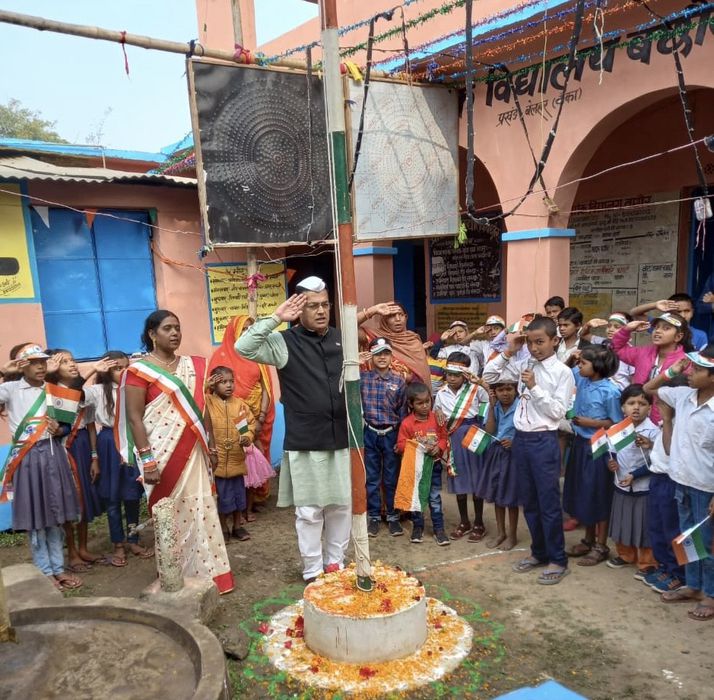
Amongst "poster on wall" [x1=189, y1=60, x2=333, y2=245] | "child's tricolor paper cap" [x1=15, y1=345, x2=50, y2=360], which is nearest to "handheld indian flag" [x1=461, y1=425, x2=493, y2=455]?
"poster on wall" [x1=189, y1=60, x2=333, y2=245]

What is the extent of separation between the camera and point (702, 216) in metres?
4.73

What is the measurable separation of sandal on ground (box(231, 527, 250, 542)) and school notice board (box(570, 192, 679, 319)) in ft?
16.7

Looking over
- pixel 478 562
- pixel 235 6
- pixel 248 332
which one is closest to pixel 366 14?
pixel 235 6

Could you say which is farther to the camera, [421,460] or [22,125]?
[22,125]

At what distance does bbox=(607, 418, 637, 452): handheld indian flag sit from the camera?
3.83 meters

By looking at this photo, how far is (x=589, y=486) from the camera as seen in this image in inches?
163

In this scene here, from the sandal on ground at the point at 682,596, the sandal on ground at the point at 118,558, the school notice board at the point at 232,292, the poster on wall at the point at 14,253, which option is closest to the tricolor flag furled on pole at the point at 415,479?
the sandal on ground at the point at 682,596

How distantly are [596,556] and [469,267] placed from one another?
5.73 metres

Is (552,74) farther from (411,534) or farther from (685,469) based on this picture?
(411,534)

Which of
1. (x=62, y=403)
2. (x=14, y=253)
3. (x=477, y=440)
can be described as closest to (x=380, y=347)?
(x=477, y=440)

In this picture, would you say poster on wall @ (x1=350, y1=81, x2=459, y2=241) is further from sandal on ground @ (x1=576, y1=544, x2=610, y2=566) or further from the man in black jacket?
sandal on ground @ (x1=576, y1=544, x2=610, y2=566)

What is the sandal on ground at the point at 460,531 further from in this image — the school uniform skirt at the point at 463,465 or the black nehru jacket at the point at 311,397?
the black nehru jacket at the point at 311,397

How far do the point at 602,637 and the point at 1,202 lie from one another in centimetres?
589

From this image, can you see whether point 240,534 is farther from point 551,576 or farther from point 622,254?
point 622,254
